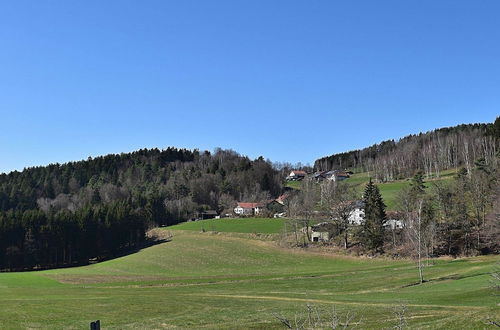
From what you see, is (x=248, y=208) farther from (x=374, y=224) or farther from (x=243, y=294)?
(x=243, y=294)

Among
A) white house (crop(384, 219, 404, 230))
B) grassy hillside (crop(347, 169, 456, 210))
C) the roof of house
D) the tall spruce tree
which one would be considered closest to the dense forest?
the roof of house

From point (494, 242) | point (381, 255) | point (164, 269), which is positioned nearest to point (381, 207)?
point (381, 255)

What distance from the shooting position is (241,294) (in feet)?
149

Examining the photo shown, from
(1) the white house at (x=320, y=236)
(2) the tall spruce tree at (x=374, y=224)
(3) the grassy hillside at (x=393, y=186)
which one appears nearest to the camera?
(2) the tall spruce tree at (x=374, y=224)

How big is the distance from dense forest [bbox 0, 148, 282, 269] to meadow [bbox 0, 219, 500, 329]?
29873 mm

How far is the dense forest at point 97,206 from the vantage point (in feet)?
354

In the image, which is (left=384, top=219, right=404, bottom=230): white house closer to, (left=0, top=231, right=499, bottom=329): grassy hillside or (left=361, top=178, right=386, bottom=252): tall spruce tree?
(left=361, top=178, right=386, bottom=252): tall spruce tree

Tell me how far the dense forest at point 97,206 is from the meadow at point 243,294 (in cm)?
2987

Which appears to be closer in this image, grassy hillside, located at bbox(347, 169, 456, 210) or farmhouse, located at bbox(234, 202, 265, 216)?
grassy hillside, located at bbox(347, 169, 456, 210)

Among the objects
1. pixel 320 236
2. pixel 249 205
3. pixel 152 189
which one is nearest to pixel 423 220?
pixel 320 236

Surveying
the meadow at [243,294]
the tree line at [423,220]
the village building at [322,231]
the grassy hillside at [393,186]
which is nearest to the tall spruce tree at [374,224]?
the tree line at [423,220]

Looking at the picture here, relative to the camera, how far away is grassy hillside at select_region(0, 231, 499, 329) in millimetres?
27766

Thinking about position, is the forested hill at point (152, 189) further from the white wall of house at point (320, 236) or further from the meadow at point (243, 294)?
the meadow at point (243, 294)

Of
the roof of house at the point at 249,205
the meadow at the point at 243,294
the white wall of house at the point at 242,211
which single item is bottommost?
the meadow at the point at 243,294
